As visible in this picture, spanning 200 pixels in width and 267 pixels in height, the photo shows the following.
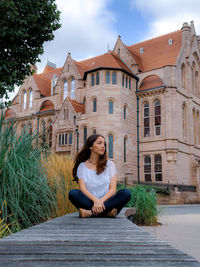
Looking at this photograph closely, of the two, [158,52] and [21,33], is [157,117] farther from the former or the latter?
[21,33]

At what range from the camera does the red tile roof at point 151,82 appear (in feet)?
105

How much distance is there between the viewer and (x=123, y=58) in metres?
35.4

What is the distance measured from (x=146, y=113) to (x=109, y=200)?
1142 inches

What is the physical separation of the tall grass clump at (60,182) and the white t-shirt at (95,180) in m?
1.06

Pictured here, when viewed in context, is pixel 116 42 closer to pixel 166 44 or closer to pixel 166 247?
pixel 166 44

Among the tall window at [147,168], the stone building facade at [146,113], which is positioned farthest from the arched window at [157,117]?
the tall window at [147,168]

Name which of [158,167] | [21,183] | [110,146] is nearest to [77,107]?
[110,146]

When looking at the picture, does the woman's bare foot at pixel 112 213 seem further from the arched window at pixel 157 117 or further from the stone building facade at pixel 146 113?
the arched window at pixel 157 117

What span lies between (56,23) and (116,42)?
2569 centimetres

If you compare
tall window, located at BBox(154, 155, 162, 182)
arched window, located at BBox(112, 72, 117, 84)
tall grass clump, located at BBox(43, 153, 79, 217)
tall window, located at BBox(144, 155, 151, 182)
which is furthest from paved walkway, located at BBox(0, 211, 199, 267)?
arched window, located at BBox(112, 72, 117, 84)

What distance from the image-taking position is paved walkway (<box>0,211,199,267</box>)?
60.7 inches

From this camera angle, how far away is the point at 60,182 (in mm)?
5594

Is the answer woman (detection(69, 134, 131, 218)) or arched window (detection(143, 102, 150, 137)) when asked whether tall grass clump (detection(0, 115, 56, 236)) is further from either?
arched window (detection(143, 102, 150, 137))

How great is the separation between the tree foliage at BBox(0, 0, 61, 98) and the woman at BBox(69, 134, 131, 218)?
7020 millimetres
